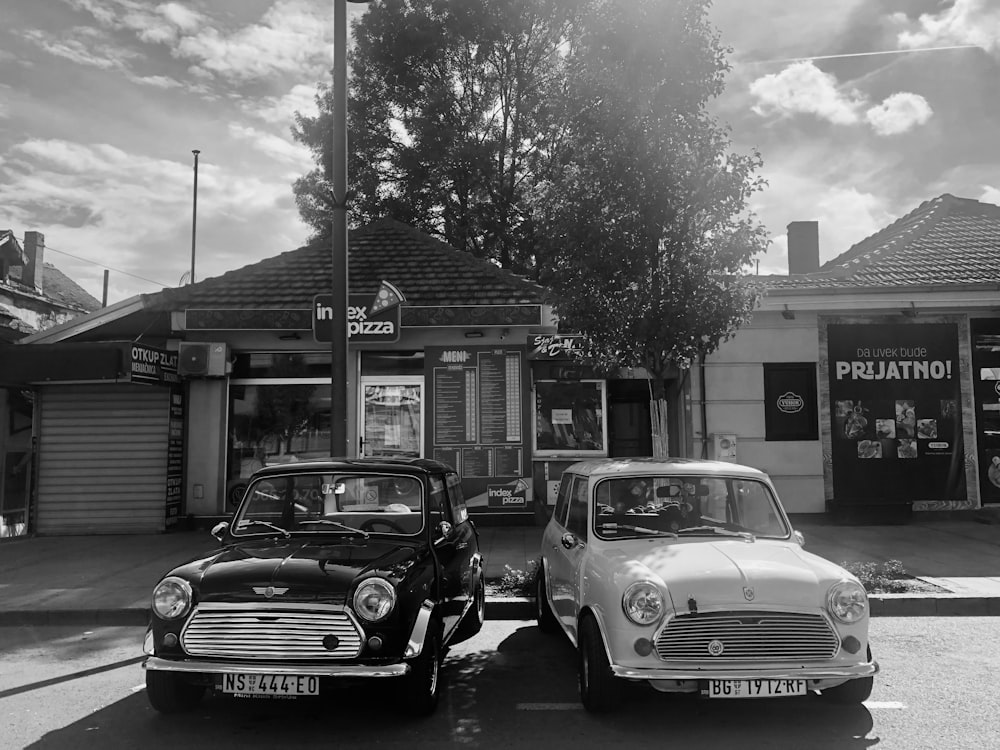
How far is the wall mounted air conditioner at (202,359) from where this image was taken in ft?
41.5

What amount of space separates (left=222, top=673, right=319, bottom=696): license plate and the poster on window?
431 inches

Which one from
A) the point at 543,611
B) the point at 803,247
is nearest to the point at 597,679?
the point at 543,611

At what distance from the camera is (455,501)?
639 cm

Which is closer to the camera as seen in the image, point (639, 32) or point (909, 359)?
point (639, 32)

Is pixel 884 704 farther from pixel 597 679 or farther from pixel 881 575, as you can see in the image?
pixel 881 575

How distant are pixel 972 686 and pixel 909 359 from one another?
899 cm

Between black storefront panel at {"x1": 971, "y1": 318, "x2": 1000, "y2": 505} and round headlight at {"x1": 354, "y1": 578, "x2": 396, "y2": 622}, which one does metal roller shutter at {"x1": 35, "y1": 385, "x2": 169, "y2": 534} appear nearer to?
round headlight at {"x1": 354, "y1": 578, "x2": 396, "y2": 622}

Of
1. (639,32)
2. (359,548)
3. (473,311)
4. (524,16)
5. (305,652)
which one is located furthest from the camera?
(524,16)

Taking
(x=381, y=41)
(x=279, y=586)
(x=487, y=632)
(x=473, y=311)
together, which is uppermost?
(x=381, y=41)

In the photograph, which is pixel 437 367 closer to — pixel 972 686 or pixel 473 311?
pixel 473 311

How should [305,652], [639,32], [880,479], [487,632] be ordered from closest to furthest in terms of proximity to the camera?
1. [305,652]
2. [487,632]
3. [639,32]
4. [880,479]

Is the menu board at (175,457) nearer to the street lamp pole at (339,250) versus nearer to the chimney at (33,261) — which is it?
the street lamp pole at (339,250)

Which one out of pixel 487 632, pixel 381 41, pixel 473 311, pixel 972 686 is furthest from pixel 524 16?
pixel 972 686

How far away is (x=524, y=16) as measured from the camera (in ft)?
78.0
